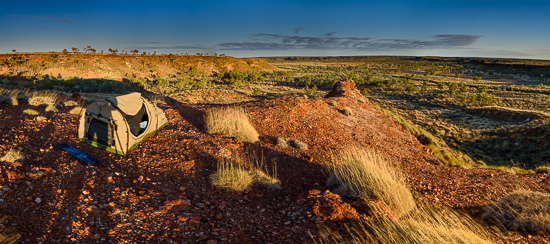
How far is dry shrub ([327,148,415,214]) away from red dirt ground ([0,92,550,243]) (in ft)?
1.87

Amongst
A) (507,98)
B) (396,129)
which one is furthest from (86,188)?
(507,98)

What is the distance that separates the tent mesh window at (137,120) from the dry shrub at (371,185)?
595 centimetres

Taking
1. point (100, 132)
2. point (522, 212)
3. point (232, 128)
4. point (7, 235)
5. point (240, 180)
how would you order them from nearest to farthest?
1. point (7, 235)
2. point (522, 212)
3. point (240, 180)
4. point (100, 132)
5. point (232, 128)

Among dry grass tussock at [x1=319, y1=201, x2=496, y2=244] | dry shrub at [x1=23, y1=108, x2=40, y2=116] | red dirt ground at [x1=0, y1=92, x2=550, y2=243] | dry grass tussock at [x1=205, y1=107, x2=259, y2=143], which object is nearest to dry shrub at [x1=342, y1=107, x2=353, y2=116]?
red dirt ground at [x1=0, y1=92, x2=550, y2=243]

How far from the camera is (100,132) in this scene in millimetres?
8070

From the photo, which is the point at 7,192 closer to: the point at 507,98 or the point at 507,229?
the point at 507,229

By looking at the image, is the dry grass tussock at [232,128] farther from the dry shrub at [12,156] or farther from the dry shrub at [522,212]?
the dry shrub at [522,212]

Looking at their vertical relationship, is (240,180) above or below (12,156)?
below

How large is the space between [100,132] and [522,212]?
32.7 feet

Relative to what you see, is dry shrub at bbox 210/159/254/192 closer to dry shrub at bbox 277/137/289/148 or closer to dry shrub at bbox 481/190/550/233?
dry shrub at bbox 277/137/289/148

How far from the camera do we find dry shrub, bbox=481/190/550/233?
4.79m

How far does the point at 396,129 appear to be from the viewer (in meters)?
14.4

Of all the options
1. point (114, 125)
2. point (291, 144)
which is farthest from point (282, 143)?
point (114, 125)

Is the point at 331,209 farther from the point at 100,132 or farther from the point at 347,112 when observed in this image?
the point at 347,112
